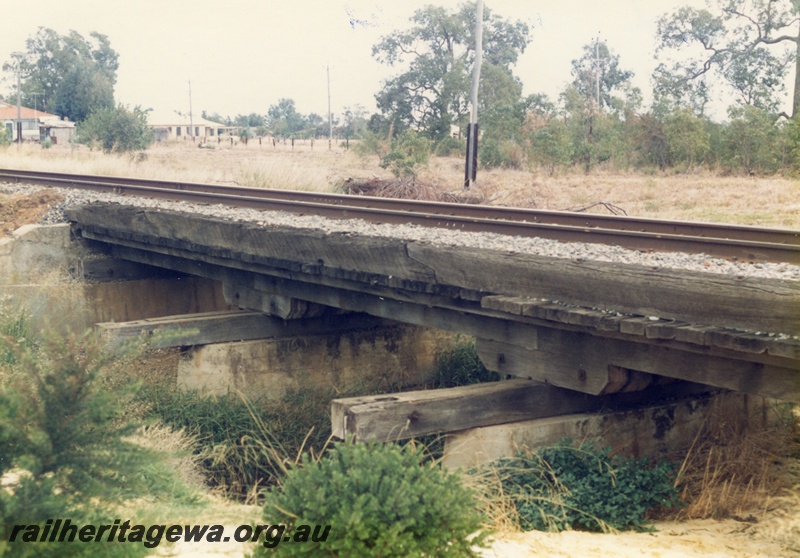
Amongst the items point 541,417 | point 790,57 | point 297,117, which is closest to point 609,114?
point 790,57

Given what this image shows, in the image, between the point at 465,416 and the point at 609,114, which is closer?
the point at 465,416

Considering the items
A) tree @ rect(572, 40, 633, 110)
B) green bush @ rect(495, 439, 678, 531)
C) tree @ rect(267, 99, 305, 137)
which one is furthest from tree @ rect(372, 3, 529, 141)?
tree @ rect(267, 99, 305, 137)

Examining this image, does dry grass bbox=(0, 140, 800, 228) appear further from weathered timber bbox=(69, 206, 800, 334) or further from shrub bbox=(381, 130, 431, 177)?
weathered timber bbox=(69, 206, 800, 334)

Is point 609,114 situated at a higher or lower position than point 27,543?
higher

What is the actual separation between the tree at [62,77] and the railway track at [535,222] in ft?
224

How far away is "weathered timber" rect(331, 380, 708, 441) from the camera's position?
6125 millimetres

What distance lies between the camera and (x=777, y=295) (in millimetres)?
4363

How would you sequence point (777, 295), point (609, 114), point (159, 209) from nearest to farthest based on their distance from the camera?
point (777, 295)
point (159, 209)
point (609, 114)

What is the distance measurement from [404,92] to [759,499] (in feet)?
120

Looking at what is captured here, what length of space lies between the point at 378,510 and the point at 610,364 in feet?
8.07

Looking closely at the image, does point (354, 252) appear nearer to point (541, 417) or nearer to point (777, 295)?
point (541, 417)

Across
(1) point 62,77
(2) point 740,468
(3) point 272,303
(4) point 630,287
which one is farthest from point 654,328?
(1) point 62,77

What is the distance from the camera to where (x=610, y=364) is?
565 cm

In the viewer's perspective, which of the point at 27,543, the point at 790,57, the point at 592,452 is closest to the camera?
the point at 27,543
